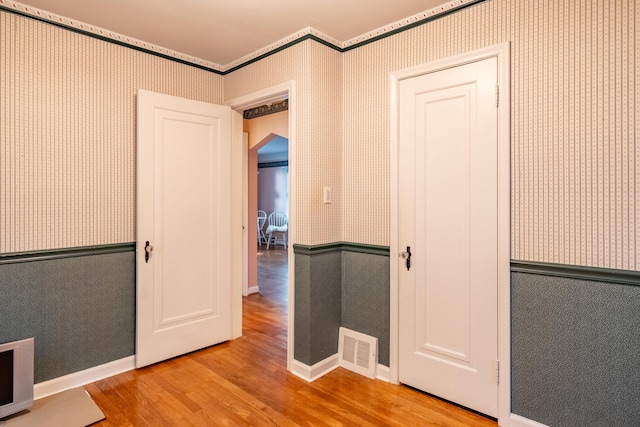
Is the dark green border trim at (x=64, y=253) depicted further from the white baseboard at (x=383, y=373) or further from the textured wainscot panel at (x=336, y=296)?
the white baseboard at (x=383, y=373)

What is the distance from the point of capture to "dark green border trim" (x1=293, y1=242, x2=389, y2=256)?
2.65m

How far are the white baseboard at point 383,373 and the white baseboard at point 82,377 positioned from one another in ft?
5.86

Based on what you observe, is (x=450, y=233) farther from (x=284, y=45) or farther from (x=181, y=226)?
(x=181, y=226)

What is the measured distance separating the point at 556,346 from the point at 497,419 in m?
0.55

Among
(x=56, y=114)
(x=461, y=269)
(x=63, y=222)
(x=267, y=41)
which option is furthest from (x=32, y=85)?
(x=461, y=269)

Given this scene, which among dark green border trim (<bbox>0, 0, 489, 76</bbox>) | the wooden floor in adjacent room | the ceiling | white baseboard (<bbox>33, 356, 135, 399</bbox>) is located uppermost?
the ceiling

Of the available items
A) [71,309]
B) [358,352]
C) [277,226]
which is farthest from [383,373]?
[277,226]

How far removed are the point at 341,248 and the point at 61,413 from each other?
6.53ft

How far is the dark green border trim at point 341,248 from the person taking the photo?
265 cm

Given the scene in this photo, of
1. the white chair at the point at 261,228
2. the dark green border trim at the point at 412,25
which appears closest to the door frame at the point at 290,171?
the dark green border trim at the point at 412,25

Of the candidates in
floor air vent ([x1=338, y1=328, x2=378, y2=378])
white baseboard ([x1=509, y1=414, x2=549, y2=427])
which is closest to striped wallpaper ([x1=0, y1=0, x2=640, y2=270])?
floor air vent ([x1=338, y1=328, x2=378, y2=378])

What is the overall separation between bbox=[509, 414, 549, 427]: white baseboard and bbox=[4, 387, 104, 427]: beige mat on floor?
89.4 inches

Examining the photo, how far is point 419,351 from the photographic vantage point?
8.13 feet

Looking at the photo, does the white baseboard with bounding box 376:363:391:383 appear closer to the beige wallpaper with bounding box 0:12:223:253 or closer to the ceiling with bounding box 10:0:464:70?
the beige wallpaper with bounding box 0:12:223:253
